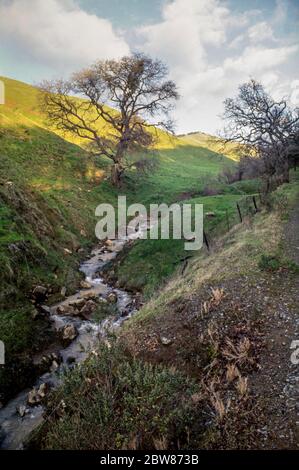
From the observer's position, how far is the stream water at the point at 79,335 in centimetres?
801

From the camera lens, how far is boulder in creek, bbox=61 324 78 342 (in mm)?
12242

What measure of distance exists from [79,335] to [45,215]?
12.3 m

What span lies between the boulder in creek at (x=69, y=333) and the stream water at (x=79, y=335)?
0.17 m

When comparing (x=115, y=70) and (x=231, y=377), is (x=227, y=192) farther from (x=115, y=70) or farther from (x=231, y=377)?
(x=231, y=377)

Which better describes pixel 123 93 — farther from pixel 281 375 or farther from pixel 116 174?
pixel 281 375

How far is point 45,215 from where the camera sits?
22.5 metres

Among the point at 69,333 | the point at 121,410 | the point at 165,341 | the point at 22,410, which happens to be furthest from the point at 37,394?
the point at 165,341

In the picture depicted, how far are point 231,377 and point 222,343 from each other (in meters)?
1.36

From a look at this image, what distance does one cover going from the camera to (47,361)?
1079 centimetres

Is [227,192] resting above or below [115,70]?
below

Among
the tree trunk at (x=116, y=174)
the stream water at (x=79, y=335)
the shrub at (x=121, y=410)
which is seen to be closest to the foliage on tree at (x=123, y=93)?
the tree trunk at (x=116, y=174)

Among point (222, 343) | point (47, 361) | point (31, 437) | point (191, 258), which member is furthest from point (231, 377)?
point (191, 258)

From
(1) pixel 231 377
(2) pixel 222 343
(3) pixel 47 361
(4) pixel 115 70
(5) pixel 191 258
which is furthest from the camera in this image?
(4) pixel 115 70

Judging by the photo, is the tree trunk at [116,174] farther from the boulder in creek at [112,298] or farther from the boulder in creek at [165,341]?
the boulder in creek at [165,341]
